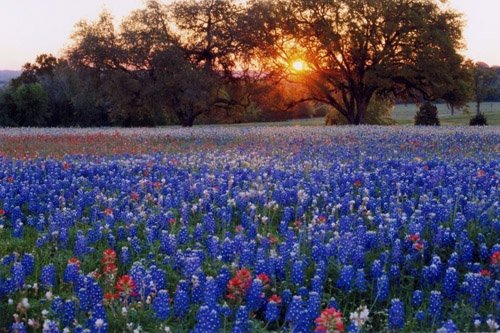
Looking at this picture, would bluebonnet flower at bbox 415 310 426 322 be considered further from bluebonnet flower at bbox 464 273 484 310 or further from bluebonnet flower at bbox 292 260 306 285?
bluebonnet flower at bbox 292 260 306 285

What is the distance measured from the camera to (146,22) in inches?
1753

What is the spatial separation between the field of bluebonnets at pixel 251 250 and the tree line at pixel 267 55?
103 ft

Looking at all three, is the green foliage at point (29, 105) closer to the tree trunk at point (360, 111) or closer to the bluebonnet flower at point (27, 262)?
the tree trunk at point (360, 111)

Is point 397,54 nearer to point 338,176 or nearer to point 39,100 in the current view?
point 39,100

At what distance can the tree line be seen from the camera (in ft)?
140

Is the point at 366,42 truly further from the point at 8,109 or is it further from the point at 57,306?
the point at 57,306

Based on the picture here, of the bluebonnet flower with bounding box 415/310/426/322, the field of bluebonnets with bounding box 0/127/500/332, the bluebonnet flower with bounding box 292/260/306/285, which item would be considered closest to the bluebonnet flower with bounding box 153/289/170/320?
the field of bluebonnets with bounding box 0/127/500/332

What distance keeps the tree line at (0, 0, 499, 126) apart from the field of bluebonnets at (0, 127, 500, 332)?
3127 cm

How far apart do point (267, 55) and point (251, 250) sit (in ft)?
140

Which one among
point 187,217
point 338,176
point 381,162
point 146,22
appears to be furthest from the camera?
point 146,22

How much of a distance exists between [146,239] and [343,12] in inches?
1606

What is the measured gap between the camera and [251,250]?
616 cm

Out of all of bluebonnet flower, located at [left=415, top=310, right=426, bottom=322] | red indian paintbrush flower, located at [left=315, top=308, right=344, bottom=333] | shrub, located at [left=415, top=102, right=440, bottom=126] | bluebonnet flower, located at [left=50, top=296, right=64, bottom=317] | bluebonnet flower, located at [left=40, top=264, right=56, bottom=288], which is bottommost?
bluebonnet flower, located at [left=415, top=310, right=426, bottom=322]

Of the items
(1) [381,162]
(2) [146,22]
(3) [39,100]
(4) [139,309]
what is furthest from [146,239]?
(3) [39,100]
